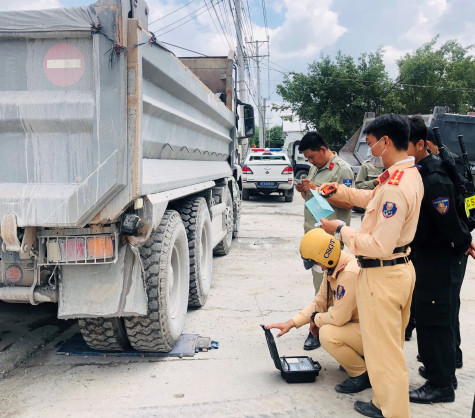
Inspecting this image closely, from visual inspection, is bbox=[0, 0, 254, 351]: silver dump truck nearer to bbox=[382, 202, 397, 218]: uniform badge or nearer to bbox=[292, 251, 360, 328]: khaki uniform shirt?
bbox=[292, 251, 360, 328]: khaki uniform shirt

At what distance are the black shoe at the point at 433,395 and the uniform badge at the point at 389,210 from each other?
1247 mm

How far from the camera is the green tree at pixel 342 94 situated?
23125mm

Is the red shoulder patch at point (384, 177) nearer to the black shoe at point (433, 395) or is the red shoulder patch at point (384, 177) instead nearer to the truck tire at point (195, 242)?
the black shoe at point (433, 395)

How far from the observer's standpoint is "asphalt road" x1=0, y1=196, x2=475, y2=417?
8.84 feet

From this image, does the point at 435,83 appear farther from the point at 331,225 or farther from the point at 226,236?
the point at 331,225

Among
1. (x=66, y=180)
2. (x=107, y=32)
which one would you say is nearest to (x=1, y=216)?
(x=66, y=180)

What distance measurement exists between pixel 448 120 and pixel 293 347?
30.5 feet

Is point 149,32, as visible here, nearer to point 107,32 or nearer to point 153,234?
point 107,32

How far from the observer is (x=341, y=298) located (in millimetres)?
2906

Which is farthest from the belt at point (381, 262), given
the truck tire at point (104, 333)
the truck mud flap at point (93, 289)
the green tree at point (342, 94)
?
the green tree at point (342, 94)

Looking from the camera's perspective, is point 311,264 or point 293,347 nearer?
point 311,264

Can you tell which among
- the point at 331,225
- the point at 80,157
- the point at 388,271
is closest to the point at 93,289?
the point at 80,157

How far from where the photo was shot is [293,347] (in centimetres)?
366

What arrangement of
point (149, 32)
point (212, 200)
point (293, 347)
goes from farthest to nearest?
point (212, 200) → point (293, 347) → point (149, 32)
